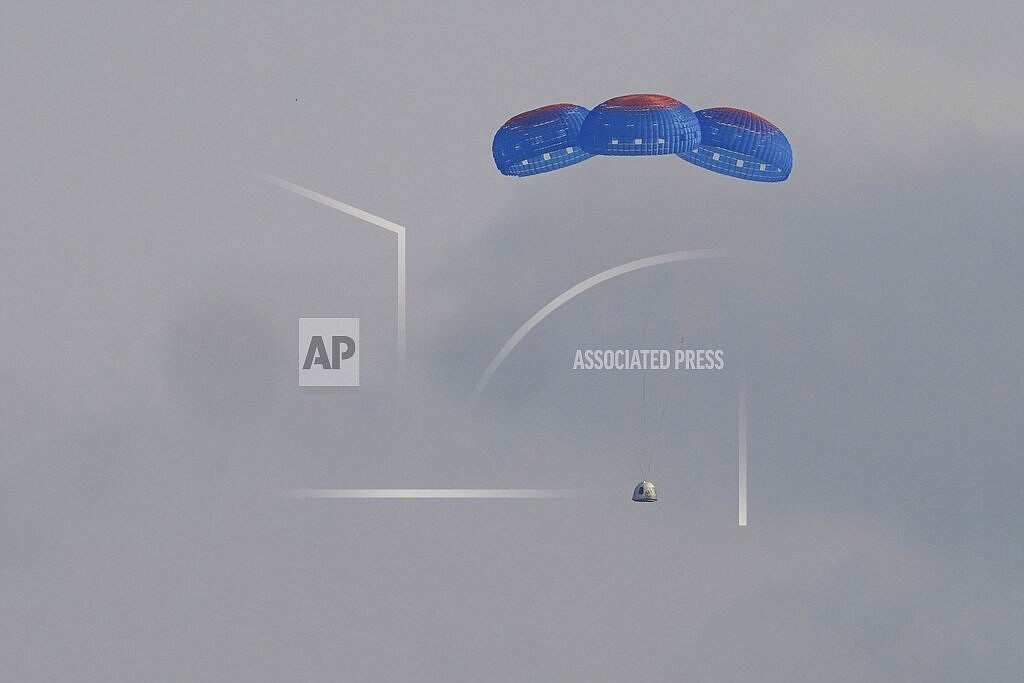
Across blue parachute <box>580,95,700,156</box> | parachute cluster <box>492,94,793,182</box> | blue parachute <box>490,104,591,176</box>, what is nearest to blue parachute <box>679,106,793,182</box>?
parachute cluster <box>492,94,793,182</box>

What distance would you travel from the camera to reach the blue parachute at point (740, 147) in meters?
25.2

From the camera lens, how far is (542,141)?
25.3 m

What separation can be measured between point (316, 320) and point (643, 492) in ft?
21.6

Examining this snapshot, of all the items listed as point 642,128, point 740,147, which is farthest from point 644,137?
point 740,147

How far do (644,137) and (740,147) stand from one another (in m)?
1.55

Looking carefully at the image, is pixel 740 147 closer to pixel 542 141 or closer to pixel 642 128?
pixel 642 128

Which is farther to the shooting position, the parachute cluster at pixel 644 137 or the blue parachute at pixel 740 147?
the blue parachute at pixel 740 147

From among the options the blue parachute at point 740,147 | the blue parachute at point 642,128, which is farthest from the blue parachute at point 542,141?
the blue parachute at point 740,147

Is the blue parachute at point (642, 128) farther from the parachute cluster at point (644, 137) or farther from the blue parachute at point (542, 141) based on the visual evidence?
the blue parachute at point (542, 141)

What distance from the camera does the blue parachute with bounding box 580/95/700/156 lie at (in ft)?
80.7

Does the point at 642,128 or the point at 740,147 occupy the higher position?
the point at 642,128

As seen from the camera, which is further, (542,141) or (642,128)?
(542,141)

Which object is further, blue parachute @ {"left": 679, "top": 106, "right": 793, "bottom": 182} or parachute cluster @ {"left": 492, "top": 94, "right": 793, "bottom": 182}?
blue parachute @ {"left": 679, "top": 106, "right": 793, "bottom": 182}

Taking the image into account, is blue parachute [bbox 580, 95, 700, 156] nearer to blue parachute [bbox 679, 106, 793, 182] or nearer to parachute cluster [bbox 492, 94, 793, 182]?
parachute cluster [bbox 492, 94, 793, 182]
